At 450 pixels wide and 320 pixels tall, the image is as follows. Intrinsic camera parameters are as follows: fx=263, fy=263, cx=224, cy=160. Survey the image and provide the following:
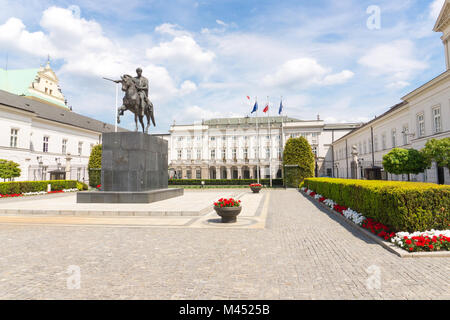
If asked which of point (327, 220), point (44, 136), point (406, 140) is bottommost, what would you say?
point (327, 220)

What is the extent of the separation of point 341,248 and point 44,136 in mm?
46661

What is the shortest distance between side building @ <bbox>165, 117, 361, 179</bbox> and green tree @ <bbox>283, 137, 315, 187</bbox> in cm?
2387

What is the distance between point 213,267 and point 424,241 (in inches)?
192

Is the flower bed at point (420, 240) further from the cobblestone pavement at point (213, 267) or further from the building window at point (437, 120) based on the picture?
the building window at point (437, 120)

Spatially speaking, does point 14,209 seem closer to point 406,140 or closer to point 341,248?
point 341,248

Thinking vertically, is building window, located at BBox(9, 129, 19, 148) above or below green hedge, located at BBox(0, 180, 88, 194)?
above

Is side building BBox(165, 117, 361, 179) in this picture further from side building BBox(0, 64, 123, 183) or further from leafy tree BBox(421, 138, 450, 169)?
leafy tree BBox(421, 138, 450, 169)

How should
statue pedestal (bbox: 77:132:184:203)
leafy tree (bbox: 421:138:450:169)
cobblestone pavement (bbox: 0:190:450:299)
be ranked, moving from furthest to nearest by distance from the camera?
leafy tree (bbox: 421:138:450:169)
statue pedestal (bbox: 77:132:184:203)
cobblestone pavement (bbox: 0:190:450:299)

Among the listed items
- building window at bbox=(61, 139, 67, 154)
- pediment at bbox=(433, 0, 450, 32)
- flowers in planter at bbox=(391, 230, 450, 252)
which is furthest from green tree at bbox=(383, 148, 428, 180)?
building window at bbox=(61, 139, 67, 154)

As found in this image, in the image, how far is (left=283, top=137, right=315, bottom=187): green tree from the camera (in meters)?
40.3

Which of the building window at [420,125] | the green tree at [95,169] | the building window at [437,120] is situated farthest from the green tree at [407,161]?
the green tree at [95,169]
